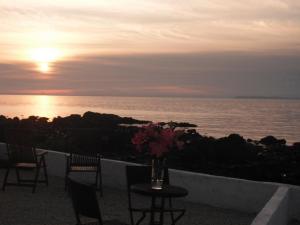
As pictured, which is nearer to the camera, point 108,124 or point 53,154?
point 53,154

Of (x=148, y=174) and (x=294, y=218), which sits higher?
(x=148, y=174)

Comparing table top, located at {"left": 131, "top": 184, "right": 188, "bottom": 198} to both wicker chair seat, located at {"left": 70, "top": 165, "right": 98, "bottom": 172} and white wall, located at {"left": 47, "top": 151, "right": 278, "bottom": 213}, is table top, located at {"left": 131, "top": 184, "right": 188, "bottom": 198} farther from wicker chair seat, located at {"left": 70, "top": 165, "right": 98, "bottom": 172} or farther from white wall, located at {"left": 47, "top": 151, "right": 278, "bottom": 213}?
wicker chair seat, located at {"left": 70, "top": 165, "right": 98, "bottom": 172}

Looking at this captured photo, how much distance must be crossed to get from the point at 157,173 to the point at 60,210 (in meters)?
2.08

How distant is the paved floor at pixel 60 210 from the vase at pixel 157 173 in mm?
1323

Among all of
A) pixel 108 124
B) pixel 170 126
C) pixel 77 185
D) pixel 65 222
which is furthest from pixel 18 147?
pixel 108 124

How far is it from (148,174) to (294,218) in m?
2.36

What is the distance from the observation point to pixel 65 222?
626cm

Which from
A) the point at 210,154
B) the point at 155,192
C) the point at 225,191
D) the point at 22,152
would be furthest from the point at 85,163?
the point at 210,154

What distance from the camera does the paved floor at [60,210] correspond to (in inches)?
253

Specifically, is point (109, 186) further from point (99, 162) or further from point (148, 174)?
point (148, 174)

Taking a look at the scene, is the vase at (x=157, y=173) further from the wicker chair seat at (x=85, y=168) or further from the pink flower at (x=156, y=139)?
the wicker chair seat at (x=85, y=168)

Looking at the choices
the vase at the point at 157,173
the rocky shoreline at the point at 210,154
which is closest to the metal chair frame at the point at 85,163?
the rocky shoreline at the point at 210,154

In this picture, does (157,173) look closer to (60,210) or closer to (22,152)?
(60,210)

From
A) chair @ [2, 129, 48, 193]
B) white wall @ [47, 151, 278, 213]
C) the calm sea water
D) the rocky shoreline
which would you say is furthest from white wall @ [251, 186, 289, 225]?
the calm sea water
